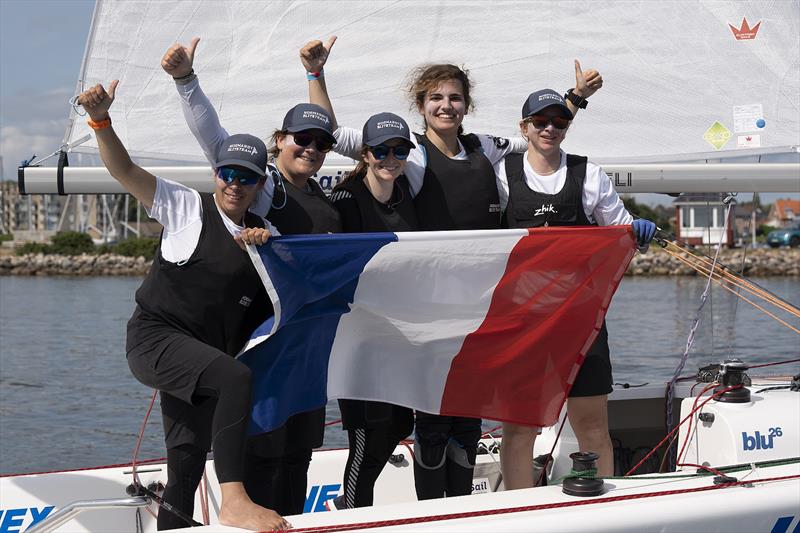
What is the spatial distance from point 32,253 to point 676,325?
133 ft

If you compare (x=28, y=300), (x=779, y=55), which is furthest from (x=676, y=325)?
(x=28, y=300)

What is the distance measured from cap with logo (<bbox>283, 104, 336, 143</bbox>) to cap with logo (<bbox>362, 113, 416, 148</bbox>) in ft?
0.41

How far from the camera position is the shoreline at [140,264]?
1494 inches

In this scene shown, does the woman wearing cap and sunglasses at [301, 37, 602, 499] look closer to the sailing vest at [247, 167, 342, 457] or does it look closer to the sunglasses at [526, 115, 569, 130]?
the sunglasses at [526, 115, 569, 130]

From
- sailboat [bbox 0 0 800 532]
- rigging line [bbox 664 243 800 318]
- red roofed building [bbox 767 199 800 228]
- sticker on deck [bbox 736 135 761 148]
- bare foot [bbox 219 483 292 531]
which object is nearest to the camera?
bare foot [bbox 219 483 292 531]

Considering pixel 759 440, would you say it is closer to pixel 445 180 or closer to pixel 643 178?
pixel 643 178

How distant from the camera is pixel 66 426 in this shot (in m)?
10.8

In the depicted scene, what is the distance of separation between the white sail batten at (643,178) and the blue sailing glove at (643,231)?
829mm

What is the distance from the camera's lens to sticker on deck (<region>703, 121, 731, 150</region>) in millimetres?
4895

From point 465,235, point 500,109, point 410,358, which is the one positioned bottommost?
point 410,358

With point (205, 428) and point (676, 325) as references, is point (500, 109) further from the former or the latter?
point (676, 325)

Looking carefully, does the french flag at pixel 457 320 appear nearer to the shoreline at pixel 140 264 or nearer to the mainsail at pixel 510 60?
the mainsail at pixel 510 60

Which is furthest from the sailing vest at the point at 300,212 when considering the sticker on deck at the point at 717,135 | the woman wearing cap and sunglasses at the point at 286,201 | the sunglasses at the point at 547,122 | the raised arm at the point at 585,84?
the sticker on deck at the point at 717,135

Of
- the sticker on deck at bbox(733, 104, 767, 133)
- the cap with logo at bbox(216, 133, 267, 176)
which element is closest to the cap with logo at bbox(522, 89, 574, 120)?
the cap with logo at bbox(216, 133, 267, 176)
